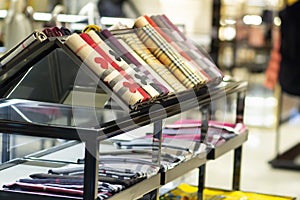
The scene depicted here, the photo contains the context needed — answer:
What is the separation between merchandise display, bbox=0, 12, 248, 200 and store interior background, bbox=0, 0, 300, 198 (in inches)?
64.0

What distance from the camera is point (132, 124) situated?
1.84 meters

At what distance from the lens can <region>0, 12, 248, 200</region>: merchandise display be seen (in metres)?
1.81

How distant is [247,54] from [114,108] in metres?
5.77

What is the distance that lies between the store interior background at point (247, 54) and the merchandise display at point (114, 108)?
64.0 inches

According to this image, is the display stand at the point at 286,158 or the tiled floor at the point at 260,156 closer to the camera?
the tiled floor at the point at 260,156

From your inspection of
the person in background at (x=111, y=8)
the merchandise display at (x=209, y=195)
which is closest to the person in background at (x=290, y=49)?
the person in background at (x=111, y=8)

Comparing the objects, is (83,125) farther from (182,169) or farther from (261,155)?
(261,155)

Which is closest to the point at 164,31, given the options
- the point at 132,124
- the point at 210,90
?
the point at 210,90

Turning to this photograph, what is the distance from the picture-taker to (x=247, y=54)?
7.52 m

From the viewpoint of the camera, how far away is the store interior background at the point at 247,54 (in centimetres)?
514

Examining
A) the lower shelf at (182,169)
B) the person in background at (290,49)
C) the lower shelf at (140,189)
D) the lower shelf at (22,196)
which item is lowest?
the lower shelf at (22,196)

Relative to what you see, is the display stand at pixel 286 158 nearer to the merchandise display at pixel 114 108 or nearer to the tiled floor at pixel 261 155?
the tiled floor at pixel 261 155

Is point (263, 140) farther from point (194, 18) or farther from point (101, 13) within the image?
point (101, 13)

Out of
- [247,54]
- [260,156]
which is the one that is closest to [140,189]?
[260,156]
